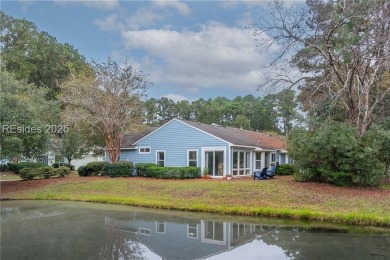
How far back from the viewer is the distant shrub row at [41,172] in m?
23.2

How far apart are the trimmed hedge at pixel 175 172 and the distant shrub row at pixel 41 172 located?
23.2 ft

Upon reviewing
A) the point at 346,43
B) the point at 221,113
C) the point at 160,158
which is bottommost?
the point at 160,158

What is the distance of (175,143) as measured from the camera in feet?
78.3

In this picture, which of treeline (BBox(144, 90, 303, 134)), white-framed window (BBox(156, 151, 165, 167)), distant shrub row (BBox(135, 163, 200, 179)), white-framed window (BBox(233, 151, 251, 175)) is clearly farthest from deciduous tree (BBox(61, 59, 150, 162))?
treeline (BBox(144, 90, 303, 134))

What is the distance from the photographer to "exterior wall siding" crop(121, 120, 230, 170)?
22.8 m

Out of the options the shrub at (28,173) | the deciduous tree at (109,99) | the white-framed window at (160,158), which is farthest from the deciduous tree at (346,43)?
the shrub at (28,173)

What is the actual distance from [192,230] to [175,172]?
1086 centimetres

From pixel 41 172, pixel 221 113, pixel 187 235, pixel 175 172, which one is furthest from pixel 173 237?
pixel 221 113

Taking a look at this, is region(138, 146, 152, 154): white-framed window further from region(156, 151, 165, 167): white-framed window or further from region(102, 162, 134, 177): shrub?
region(102, 162, 134, 177): shrub

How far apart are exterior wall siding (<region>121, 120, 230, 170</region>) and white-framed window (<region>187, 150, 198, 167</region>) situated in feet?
0.70

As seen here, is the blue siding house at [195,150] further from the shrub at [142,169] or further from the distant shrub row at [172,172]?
the shrub at [142,169]

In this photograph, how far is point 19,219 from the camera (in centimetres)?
1222

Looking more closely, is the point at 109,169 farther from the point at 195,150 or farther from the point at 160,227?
the point at 160,227

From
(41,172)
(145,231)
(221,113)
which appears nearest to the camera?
(145,231)
